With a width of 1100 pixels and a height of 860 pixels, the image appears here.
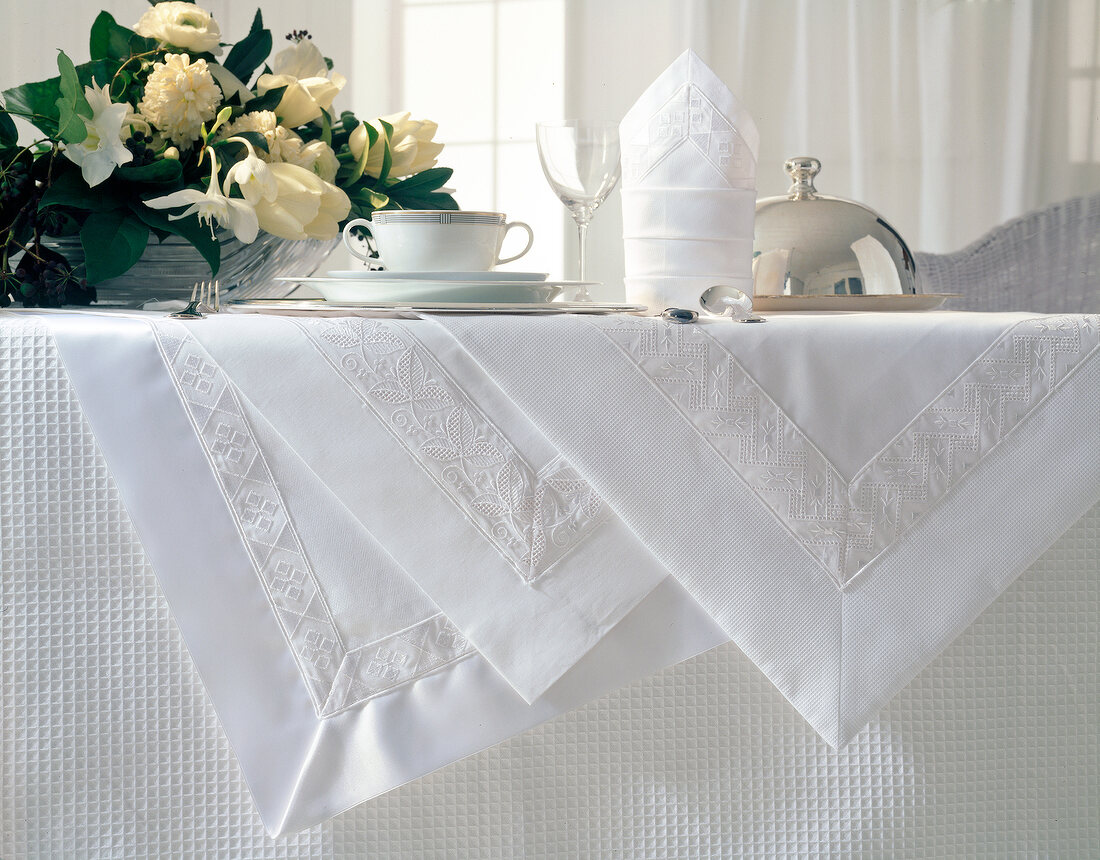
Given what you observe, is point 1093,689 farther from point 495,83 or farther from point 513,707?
point 495,83

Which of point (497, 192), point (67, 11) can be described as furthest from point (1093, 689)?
point (67, 11)

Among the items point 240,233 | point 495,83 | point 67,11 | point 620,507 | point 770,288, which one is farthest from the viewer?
point 495,83

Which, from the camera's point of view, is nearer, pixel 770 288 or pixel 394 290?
pixel 394 290

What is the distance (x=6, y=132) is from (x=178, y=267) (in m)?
0.15

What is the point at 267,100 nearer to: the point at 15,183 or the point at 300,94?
the point at 300,94

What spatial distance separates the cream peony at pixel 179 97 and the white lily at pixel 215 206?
6 centimetres

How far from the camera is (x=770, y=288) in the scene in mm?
919

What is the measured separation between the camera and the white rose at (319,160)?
76cm

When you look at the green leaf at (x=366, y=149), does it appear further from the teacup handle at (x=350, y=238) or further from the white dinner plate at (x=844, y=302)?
the white dinner plate at (x=844, y=302)

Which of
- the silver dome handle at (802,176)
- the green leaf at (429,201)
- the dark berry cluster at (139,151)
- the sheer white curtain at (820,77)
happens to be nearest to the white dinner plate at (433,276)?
the dark berry cluster at (139,151)

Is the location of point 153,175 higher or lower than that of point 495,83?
lower

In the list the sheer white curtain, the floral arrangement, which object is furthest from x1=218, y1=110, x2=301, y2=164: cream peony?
the sheer white curtain

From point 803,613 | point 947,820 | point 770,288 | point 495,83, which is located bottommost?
point 947,820

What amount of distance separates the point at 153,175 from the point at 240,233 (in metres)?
0.09
